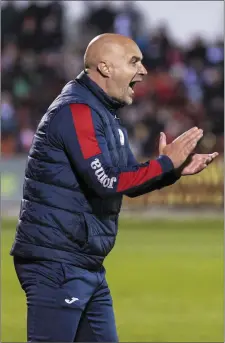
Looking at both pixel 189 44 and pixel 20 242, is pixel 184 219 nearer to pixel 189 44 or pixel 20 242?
pixel 189 44

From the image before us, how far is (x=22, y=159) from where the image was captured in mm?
23125

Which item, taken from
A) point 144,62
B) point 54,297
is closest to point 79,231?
point 54,297

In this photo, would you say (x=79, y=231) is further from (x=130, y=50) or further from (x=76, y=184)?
(x=130, y=50)

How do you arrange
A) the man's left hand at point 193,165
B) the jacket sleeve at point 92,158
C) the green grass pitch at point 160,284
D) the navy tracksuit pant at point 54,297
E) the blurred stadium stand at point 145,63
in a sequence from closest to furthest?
the jacket sleeve at point 92,158
the navy tracksuit pant at point 54,297
the man's left hand at point 193,165
the green grass pitch at point 160,284
the blurred stadium stand at point 145,63

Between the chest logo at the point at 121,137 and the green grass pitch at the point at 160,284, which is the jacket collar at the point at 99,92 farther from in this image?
the green grass pitch at the point at 160,284

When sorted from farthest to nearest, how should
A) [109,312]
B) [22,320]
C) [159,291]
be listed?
[159,291] → [22,320] → [109,312]

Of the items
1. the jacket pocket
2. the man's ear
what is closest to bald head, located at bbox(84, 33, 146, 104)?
the man's ear

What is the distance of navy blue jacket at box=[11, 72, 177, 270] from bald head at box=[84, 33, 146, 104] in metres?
0.05

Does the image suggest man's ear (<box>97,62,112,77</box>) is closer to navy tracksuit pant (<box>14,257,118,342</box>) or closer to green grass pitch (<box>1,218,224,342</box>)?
navy tracksuit pant (<box>14,257,118,342</box>)

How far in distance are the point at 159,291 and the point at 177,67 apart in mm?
17204

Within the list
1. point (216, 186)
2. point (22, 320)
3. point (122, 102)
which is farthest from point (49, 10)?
point (122, 102)

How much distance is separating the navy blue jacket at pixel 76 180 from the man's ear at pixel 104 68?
8 centimetres

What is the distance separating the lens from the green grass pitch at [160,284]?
369 inches

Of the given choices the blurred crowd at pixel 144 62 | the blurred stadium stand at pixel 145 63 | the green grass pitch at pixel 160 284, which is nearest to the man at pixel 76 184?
the green grass pitch at pixel 160 284
